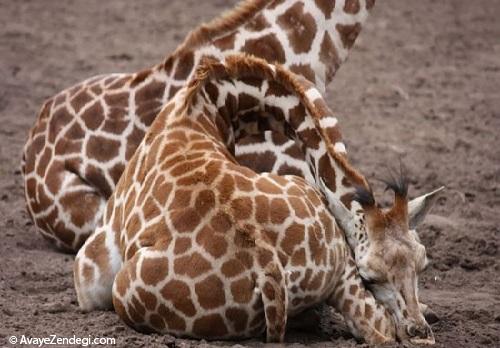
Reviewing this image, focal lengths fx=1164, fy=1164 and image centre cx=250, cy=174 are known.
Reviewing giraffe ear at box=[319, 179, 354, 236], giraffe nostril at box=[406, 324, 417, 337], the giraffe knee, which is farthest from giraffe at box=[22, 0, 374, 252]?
giraffe nostril at box=[406, 324, 417, 337]

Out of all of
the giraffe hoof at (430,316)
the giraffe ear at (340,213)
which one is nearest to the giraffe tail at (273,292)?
the giraffe ear at (340,213)

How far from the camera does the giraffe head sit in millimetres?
5895

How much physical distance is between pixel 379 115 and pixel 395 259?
5.18 meters

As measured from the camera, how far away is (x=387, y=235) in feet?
19.6

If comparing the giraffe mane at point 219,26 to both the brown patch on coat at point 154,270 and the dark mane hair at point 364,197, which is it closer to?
the dark mane hair at point 364,197

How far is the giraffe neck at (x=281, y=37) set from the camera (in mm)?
7965

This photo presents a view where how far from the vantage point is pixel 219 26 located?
26.3ft

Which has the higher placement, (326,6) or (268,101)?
(326,6)

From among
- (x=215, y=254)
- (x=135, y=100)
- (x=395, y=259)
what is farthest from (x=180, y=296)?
(x=135, y=100)

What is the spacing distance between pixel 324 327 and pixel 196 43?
2.52 m

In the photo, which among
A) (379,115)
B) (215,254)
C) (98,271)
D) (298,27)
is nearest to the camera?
(215,254)

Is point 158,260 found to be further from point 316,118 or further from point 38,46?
point 38,46

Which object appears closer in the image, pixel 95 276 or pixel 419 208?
pixel 419 208

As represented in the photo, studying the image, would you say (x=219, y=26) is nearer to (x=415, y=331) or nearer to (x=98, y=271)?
(x=98, y=271)
